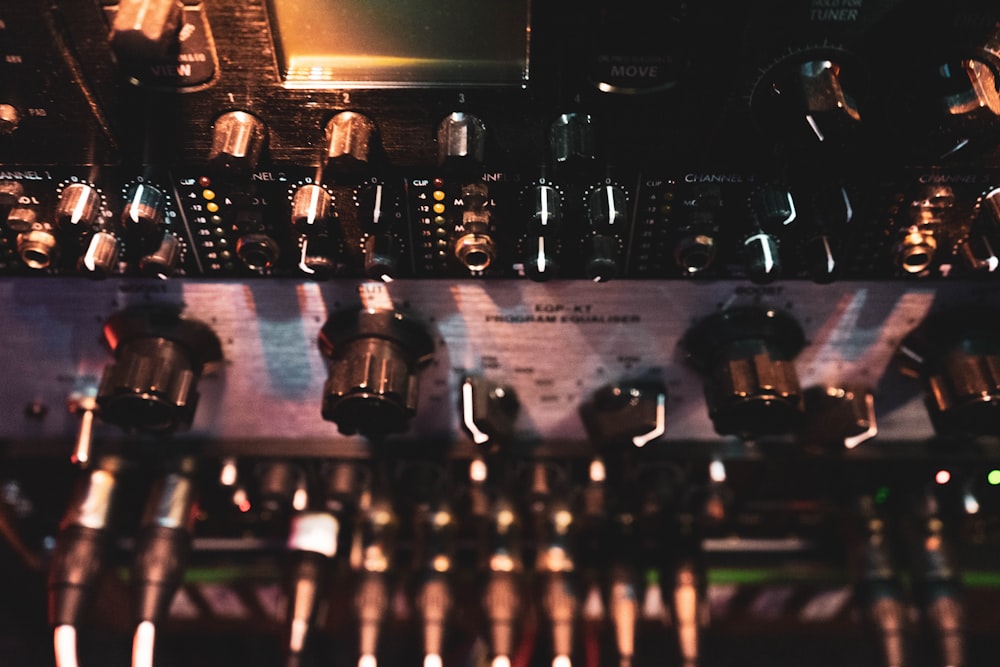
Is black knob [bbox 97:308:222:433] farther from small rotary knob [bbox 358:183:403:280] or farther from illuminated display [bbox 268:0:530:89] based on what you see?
illuminated display [bbox 268:0:530:89]

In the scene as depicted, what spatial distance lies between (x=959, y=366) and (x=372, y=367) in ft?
2.44

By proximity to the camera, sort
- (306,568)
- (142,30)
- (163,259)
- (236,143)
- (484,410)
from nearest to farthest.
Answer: (142,30) → (236,143) → (163,259) → (484,410) → (306,568)

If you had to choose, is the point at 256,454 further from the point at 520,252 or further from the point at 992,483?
the point at 992,483

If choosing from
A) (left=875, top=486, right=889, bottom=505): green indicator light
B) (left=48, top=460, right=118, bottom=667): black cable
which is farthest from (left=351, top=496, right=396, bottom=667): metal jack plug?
(left=875, top=486, right=889, bottom=505): green indicator light

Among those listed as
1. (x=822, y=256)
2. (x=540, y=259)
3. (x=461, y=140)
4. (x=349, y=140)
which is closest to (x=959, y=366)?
(x=822, y=256)

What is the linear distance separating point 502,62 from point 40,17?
45 centimetres

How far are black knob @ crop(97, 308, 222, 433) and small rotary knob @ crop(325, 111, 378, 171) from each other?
0.37 m

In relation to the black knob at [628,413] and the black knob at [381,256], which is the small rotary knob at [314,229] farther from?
the black knob at [628,413]

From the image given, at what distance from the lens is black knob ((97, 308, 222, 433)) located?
906 mm

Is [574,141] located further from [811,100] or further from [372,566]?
[372,566]

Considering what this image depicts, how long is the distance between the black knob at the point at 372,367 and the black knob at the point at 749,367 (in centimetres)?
38

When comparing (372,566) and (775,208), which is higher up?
(775,208)

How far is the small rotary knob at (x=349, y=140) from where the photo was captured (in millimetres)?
739

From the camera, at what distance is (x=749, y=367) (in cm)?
92
